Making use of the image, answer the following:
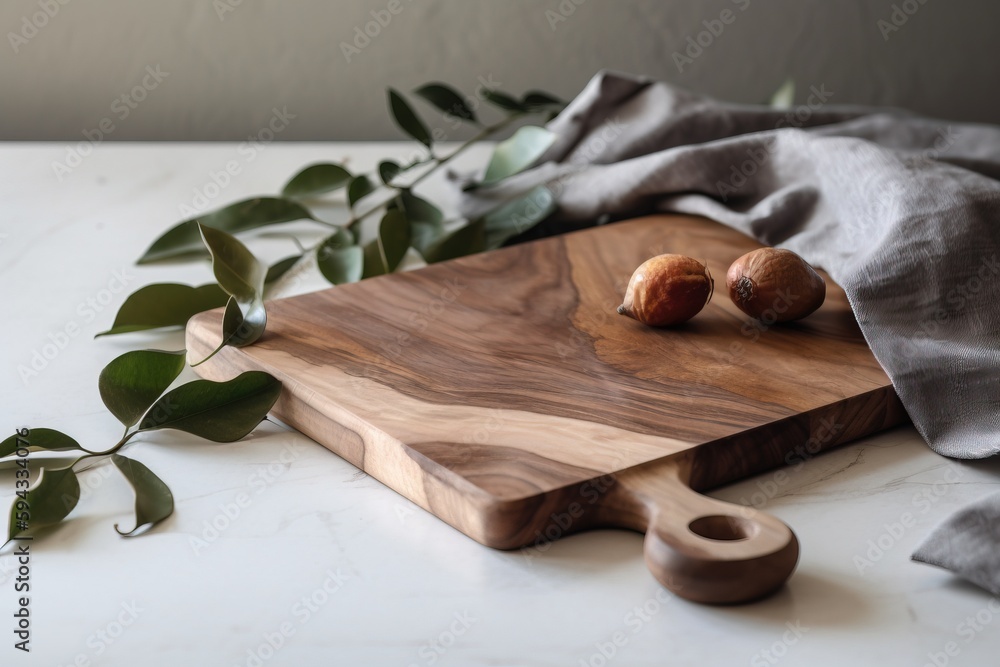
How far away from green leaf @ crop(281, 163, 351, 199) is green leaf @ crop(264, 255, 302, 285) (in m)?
0.19

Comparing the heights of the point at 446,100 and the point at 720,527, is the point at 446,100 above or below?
above

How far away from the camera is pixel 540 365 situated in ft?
2.23

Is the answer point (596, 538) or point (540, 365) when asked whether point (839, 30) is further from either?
point (596, 538)

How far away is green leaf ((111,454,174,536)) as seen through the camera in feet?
1.80

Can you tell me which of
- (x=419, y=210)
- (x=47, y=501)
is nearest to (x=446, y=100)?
(x=419, y=210)

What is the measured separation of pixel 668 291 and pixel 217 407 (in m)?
0.31

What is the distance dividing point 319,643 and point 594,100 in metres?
0.78

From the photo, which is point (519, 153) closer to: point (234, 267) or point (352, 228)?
point (352, 228)

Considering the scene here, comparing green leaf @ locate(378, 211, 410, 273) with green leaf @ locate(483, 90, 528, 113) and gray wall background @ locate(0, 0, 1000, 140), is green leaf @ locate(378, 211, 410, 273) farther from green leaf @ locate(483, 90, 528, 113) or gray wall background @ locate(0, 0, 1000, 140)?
gray wall background @ locate(0, 0, 1000, 140)

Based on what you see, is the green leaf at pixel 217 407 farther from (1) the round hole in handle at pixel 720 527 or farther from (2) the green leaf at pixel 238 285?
(1) the round hole in handle at pixel 720 527

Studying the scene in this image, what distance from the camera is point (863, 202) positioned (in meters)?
0.85

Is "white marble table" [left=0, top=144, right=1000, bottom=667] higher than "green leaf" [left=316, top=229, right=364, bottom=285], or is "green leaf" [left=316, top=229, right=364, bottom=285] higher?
"green leaf" [left=316, top=229, right=364, bottom=285]

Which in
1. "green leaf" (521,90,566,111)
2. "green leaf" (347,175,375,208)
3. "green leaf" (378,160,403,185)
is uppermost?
"green leaf" (521,90,566,111)

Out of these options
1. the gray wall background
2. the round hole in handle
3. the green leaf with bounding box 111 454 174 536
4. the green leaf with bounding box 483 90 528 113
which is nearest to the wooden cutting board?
the round hole in handle
